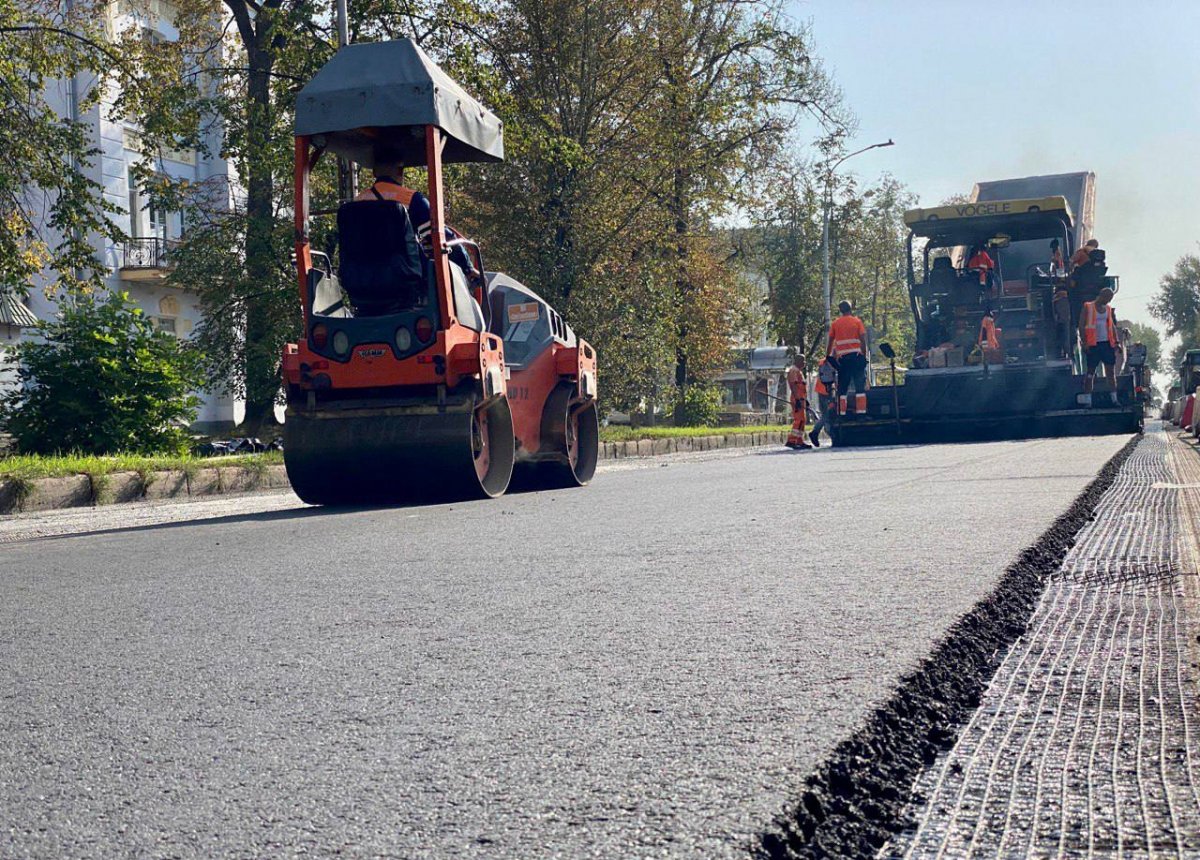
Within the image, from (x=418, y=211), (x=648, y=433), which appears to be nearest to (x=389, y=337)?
(x=418, y=211)

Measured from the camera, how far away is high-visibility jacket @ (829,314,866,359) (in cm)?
2045

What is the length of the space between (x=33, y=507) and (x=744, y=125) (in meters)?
23.8

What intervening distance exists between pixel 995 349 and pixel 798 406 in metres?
3.56

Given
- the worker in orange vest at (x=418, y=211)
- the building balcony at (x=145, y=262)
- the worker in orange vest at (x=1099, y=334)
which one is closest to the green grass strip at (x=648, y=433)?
the worker in orange vest at (x=1099, y=334)

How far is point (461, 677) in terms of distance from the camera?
3.16 metres

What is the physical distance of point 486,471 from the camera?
9.77 meters

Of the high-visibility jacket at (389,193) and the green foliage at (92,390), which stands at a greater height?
the high-visibility jacket at (389,193)

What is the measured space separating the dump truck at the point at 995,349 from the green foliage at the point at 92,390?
10.0 meters

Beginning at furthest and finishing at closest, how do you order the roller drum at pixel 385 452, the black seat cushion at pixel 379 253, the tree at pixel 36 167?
the tree at pixel 36 167, the black seat cushion at pixel 379 253, the roller drum at pixel 385 452

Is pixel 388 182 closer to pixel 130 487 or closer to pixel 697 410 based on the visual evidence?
pixel 130 487

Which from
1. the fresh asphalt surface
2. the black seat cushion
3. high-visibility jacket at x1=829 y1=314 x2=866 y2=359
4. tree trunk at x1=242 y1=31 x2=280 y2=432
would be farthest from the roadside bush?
the fresh asphalt surface

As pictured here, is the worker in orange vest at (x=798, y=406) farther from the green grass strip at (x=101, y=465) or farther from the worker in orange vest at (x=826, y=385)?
the green grass strip at (x=101, y=465)

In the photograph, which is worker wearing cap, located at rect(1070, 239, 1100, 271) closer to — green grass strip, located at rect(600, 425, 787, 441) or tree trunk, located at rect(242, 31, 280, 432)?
green grass strip, located at rect(600, 425, 787, 441)

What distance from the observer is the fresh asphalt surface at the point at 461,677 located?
2082 millimetres
